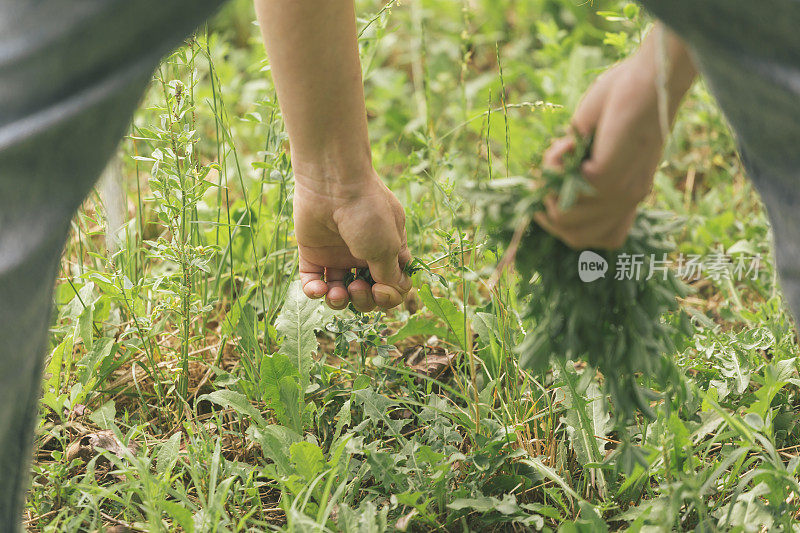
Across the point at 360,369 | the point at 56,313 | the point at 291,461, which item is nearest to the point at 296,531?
the point at 291,461

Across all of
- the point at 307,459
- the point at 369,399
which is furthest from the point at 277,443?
the point at 369,399

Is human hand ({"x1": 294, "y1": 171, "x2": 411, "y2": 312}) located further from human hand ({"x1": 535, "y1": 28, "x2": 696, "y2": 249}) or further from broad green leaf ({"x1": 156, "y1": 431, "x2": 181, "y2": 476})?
human hand ({"x1": 535, "y1": 28, "x2": 696, "y2": 249})

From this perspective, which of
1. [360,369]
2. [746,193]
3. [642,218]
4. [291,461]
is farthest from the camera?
[746,193]

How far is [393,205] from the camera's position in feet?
5.32

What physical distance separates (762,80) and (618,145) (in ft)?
0.67

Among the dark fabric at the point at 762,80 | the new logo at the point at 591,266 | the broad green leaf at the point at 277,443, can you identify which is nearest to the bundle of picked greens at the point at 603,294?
the new logo at the point at 591,266

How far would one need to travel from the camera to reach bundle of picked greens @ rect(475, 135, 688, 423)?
1149 mm

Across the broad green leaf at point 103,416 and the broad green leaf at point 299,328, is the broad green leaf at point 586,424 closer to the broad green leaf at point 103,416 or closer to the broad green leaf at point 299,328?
the broad green leaf at point 299,328

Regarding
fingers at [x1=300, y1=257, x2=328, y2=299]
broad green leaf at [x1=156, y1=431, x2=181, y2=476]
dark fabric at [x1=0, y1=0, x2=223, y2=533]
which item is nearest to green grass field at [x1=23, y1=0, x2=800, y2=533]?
broad green leaf at [x1=156, y1=431, x2=181, y2=476]

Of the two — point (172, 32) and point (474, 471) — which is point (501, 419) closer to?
point (474, 471)

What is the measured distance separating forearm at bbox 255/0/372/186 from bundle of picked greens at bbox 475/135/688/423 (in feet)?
1.33

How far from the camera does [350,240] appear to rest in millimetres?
1549

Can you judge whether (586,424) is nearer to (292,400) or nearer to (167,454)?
(292,400)

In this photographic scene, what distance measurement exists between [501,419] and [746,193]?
140 cm
